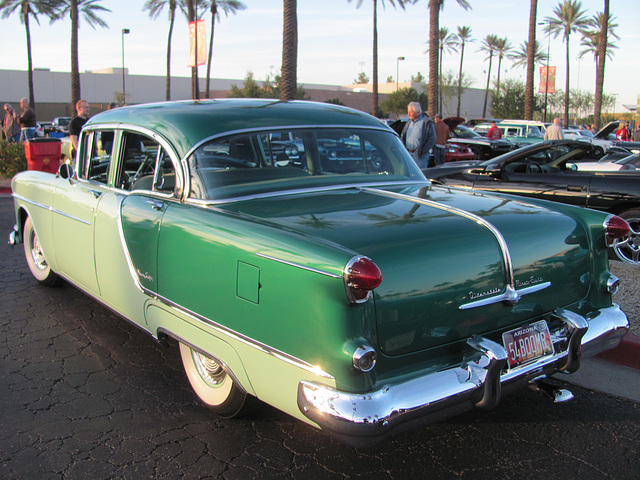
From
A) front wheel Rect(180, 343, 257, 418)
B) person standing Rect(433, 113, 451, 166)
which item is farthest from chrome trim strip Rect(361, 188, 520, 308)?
person standing Rect(433, 113, 451, 166)

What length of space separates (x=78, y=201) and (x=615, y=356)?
13.0 ft

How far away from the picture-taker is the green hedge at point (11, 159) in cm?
1416

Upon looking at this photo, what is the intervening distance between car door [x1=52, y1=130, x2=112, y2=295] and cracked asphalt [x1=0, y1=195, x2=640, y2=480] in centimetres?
66

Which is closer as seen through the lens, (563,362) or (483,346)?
(483,346)

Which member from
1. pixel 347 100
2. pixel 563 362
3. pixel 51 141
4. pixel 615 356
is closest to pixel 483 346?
pixel 563 362

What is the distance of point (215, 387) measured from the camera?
343 centimetres

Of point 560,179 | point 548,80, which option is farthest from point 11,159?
point 548,80

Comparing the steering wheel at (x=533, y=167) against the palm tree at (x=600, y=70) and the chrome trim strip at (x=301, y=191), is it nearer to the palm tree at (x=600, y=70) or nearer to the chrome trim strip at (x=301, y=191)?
the chrome trim strip at (x=301, y=191)

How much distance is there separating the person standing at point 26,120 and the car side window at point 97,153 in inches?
424

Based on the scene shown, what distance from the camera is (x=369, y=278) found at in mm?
2439

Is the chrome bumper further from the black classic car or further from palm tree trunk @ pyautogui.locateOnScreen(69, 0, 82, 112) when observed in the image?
palm tree trunk @ pyautogui.locateOnScreen(69, 0, 82, 112)

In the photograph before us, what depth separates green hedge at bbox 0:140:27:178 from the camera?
46.5 ft

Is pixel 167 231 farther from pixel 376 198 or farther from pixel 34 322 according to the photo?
pixel 34 322

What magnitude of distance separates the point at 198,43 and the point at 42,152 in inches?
341
